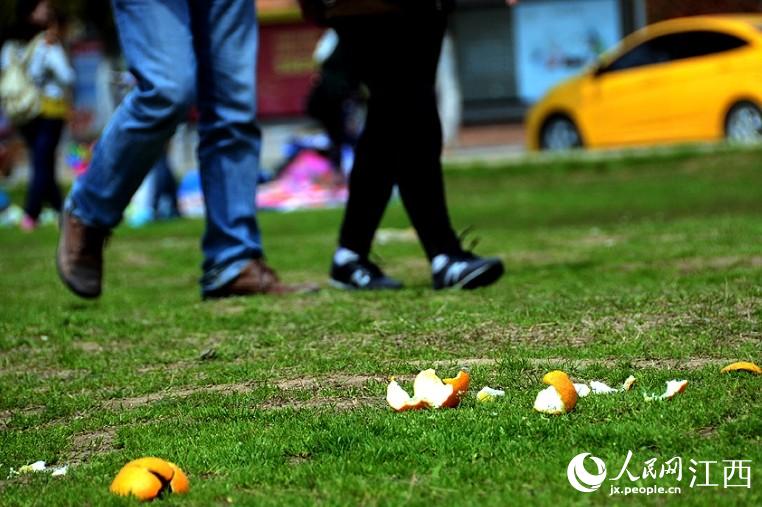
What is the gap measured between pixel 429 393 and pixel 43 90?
396 inches

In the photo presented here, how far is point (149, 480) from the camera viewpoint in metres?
2.74

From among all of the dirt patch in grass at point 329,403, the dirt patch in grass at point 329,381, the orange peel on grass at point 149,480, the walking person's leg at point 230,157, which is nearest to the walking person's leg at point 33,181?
the walking person's leg at point 230,157

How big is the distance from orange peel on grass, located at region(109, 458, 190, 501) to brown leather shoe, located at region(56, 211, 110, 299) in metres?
2.59

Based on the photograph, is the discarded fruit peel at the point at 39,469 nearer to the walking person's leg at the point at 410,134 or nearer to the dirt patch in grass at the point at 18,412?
the dirt patch in grass at the point at 18,412

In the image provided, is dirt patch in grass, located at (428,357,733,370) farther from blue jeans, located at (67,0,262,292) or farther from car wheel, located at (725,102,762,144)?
car wheel, located at (725,102,762,144)

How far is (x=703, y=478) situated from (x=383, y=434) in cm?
73

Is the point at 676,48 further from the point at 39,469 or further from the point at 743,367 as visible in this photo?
the point at 39,469

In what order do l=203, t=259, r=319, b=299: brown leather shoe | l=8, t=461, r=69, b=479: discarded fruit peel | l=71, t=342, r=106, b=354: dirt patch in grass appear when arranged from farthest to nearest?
l=203, t=259, r=319, b=299: brown leather shoe < l=71, t=342, r=106, b=354: dirt patch in grass < l=8, t=461, r=69, b=479: discarded fruit peel

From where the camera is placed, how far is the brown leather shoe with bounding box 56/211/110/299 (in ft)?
17.4

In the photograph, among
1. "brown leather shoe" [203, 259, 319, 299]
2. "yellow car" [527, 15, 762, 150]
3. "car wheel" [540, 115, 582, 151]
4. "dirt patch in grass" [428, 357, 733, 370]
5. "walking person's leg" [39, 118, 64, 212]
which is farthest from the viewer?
"car wheel" [540, 115, 582, 151]

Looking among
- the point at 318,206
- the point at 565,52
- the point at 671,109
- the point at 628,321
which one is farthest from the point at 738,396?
the point at 565,52

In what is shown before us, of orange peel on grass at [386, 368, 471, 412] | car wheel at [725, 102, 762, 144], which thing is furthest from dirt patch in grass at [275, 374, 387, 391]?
car wheel at [725, 102, 762, 144]

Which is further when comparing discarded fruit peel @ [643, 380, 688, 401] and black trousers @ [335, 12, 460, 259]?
black trousers @ [335, 12, 460, 259]

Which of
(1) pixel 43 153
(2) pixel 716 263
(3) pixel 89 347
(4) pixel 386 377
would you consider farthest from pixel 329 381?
(1) pixel 43 153
